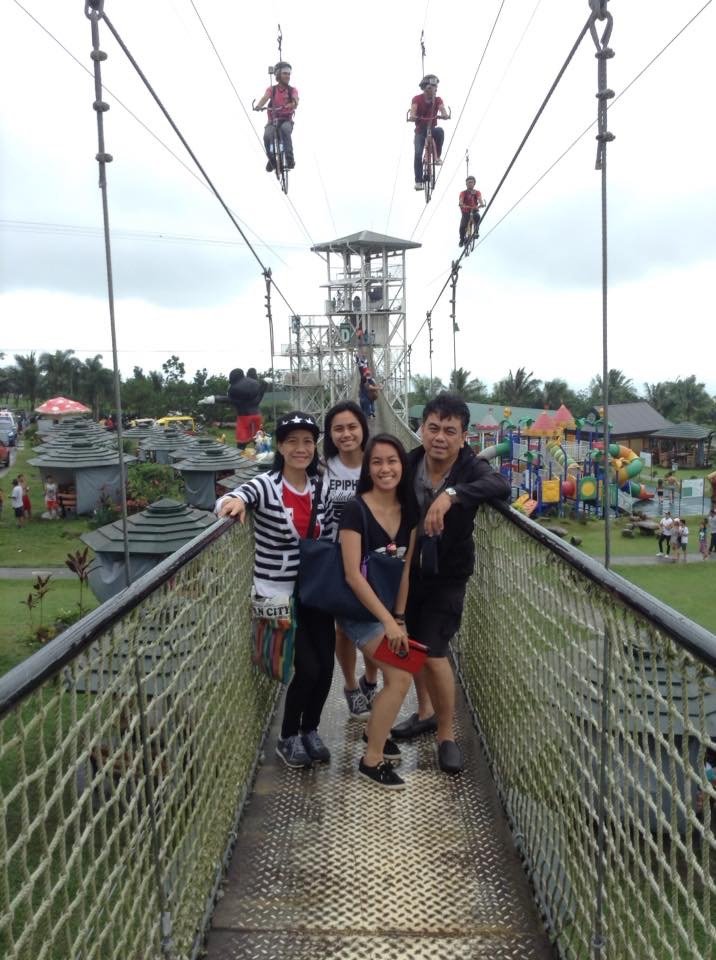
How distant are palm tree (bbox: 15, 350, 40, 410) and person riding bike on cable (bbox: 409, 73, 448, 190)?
5328 centimetres

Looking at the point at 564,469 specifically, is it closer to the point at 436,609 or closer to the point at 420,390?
the point at 436,609

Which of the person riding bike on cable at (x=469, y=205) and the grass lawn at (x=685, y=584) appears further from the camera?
the grass lawn at (x=685, y=584)

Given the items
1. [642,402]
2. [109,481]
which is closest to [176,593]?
[109,481]

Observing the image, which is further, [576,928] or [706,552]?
[706,552]

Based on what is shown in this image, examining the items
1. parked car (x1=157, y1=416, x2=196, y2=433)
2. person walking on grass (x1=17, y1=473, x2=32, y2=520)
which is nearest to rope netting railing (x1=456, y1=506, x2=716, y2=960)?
person walking on grass (x1=17, y1=473, x2=32, y2=520)

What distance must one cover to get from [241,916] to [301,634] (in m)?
0.85

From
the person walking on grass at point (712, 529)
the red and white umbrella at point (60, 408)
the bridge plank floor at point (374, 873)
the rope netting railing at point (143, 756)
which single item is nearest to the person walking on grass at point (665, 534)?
the person walking on grass at point (712, 529)

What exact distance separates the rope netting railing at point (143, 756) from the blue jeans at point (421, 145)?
576 centimetres

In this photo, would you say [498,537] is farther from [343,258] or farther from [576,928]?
[343,258]

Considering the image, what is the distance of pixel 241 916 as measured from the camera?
199cm

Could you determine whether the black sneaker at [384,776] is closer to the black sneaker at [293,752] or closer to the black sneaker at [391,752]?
the black sneaker at [391,752]

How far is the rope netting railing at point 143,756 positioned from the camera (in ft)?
3.74

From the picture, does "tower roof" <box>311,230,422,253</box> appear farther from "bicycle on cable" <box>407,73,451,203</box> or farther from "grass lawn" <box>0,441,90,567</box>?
"bicycle on cable" <box>407,73,451,203</box>

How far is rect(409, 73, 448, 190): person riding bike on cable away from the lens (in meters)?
7.04
